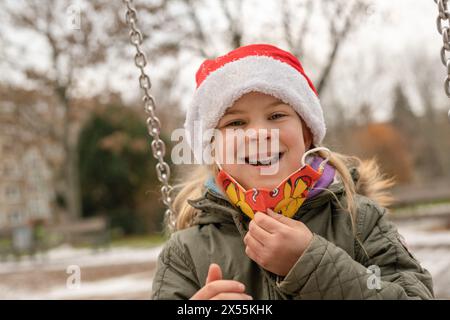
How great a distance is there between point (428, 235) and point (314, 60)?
3975 mm

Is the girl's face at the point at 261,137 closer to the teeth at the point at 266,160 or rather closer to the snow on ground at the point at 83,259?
the teeth at the point at 266,160

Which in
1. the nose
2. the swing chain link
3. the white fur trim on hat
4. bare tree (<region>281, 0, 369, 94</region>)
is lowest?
the nose

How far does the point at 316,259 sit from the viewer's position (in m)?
1.38

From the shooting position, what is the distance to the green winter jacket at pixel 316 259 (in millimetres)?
1379

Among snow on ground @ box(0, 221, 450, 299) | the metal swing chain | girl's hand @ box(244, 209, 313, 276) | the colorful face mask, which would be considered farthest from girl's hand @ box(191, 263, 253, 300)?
snow on ground @ box(0, 221, 450, 299)

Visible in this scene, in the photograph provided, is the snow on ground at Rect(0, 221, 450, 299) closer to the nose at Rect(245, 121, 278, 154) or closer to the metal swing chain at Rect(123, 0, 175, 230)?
the metal swing chain at Rect(123, 0, 175, 230)

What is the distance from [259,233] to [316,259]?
158mm

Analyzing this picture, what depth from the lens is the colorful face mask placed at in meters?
1.49

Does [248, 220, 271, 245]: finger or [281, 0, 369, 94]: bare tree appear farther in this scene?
[281, 0, 369, 94]: bare tree

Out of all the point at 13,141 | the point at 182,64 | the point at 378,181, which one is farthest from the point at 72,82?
the point at 378,181

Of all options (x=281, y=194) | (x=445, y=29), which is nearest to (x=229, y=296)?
(x=281, y=194)

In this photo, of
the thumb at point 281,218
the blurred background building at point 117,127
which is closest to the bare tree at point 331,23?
the blurred background building at point 117,127

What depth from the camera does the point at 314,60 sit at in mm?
10883
